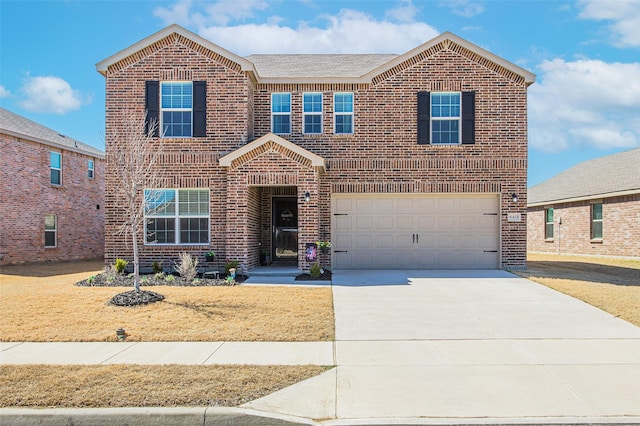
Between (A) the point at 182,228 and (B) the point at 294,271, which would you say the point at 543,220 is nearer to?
(B) the point at 294,271

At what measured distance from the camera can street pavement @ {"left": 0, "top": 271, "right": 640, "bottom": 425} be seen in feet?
15.9

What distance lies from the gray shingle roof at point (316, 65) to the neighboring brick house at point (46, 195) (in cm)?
1084

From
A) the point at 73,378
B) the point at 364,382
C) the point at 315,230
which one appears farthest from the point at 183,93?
the point at 364,382

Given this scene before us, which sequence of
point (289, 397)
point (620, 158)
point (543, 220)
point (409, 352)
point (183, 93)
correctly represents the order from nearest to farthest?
1. point (289, 397)
2. point (409, 352)
3. point (183, 93)
4. point (620, 158)
5. point (543, 220)

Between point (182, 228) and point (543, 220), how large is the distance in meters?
21.4

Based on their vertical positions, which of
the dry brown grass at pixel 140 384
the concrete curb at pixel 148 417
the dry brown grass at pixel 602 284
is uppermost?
the dry brown grass at pixel 602 284

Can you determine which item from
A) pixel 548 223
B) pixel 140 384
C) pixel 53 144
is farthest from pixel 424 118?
pixel 53 144

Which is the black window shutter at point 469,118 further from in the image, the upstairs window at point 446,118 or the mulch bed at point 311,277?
the mulch bed at point 311,277

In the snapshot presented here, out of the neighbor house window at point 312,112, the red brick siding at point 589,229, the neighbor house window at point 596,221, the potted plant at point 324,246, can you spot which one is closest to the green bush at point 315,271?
the potted plant at point 324,246

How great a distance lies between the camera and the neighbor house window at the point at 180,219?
15344mm

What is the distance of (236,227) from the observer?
14500mm

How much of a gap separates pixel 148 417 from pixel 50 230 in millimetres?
21334

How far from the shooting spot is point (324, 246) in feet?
48.8

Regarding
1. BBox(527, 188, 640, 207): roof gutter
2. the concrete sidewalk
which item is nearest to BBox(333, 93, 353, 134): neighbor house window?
the concrete sidewalk
